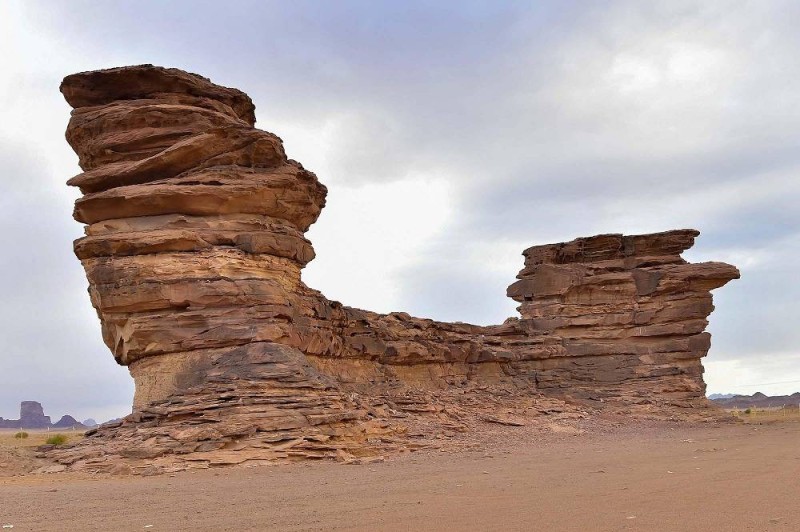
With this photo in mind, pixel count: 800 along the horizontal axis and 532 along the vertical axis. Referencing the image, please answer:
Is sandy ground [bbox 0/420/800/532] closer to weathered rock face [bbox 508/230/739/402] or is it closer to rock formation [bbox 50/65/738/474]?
rock formation [bbox 50/65/738/474]

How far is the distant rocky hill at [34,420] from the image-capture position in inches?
5438

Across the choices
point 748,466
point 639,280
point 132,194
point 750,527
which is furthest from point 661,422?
point 750,527

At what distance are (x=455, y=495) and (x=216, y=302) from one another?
10.9m

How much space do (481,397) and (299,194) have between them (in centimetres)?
1184

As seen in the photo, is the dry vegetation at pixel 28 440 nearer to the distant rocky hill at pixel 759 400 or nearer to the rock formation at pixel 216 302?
the rock formation at pixel 216 302

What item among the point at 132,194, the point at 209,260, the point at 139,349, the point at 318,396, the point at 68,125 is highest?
the point at 68,125

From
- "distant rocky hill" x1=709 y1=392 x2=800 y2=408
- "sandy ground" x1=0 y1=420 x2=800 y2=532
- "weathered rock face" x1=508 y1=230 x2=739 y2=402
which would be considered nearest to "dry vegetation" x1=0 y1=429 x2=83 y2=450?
"sandy ground" x1=0 y1=420 x2=800 y2=532

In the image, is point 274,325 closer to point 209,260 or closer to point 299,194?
point 209,260

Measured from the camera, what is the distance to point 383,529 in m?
8.28

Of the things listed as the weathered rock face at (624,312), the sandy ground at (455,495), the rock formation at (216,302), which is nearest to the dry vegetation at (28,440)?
the rock formation at (216,302)

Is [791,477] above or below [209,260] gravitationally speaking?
below

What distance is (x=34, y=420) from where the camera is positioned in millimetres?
141750

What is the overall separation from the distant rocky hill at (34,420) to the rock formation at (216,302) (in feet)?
421

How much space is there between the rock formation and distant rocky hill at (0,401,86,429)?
128306 millimetres
